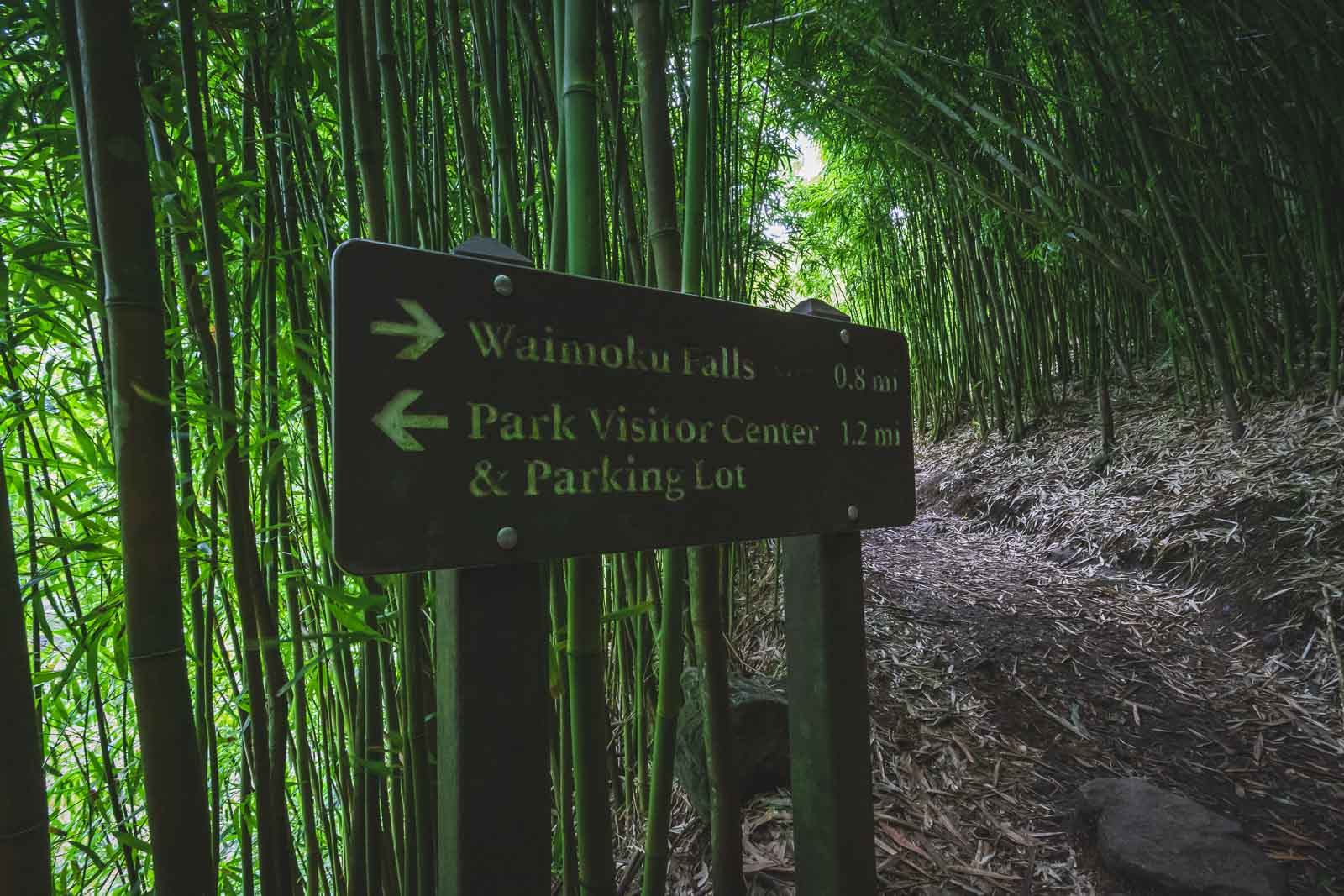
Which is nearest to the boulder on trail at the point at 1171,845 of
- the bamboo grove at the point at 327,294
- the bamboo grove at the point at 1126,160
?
the bamboo grove at the point at 327,294

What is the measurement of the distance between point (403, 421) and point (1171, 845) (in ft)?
4.69

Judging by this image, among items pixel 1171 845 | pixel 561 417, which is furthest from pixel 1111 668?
pixel 561 417

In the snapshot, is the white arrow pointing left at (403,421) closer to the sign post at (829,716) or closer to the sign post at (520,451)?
the sign post at (520,451)

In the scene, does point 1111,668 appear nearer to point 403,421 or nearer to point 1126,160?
point 403,421

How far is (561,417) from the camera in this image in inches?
23.5

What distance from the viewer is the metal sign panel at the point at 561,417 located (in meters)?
A: 0.50

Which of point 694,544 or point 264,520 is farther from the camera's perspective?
point 264,520

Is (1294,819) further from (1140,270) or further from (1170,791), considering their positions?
(1140,270)

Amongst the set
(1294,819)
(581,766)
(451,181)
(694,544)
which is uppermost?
(451,181)

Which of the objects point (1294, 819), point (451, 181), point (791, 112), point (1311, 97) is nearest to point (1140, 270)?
point (1311, 97)

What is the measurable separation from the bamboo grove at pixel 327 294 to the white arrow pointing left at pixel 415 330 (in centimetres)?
21

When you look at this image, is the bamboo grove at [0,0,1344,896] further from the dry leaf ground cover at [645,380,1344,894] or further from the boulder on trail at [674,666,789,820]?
the dry leaf ground cover at [645,380,1344,894]

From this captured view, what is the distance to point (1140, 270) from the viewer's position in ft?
9.91

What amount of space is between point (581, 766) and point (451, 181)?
1.43 metres
